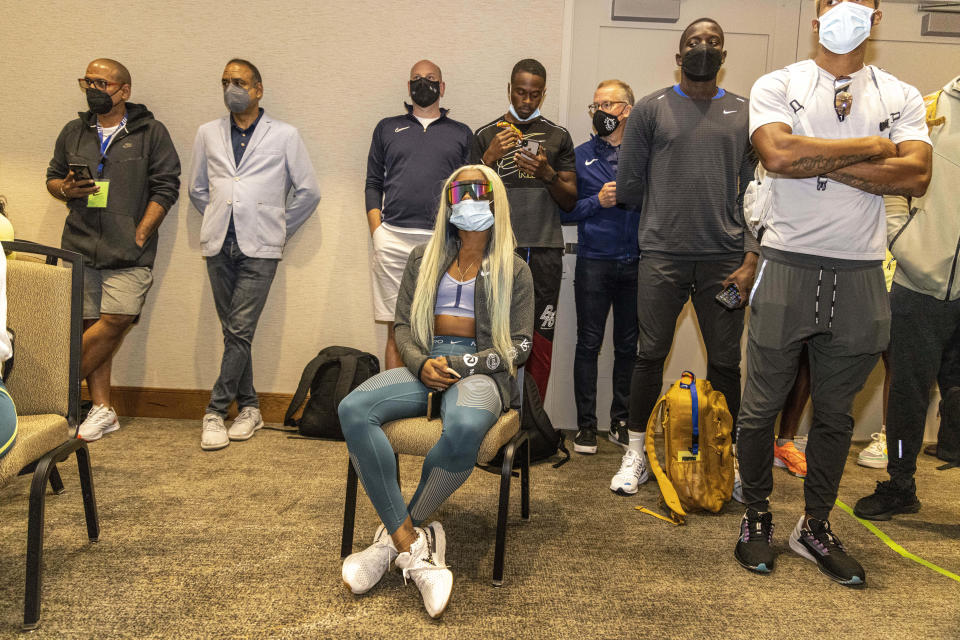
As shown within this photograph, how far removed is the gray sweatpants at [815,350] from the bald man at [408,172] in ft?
6.09

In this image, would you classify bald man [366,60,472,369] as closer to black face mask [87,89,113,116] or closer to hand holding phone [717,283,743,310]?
black face mask [87,89,113,116]

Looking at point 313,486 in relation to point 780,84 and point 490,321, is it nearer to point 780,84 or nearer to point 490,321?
point 490,321

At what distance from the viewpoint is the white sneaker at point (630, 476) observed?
290 centimetres

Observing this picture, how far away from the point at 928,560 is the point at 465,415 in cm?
172

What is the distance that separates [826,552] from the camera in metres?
2.22

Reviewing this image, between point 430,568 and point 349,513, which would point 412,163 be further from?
point 430,568

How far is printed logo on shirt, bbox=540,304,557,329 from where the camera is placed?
11.4ft

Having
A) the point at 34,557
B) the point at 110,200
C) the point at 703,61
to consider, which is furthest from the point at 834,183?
the point at 110,200

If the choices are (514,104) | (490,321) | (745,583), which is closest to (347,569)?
(490,321)

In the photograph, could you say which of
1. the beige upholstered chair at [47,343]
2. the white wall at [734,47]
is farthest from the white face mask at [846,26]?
the beige upholstered chair at [47,343]

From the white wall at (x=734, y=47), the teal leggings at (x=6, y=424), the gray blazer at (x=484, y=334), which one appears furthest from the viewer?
the white wall at (x=734, y=47)

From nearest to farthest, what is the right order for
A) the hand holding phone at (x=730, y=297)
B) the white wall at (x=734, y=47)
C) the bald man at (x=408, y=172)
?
the hand holding phone at (x=730, y=297)
the bald man at (x=408, y=172)
the white wall at (x=734, y=47)

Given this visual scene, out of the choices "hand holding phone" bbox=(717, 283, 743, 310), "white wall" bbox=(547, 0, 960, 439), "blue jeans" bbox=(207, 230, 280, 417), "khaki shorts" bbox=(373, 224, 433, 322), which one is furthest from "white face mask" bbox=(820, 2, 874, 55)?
"blue jeans" bbox=(207, 230, 280, 417)

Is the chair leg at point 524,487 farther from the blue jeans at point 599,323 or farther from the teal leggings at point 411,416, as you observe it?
the blue jeans at point 599,323
